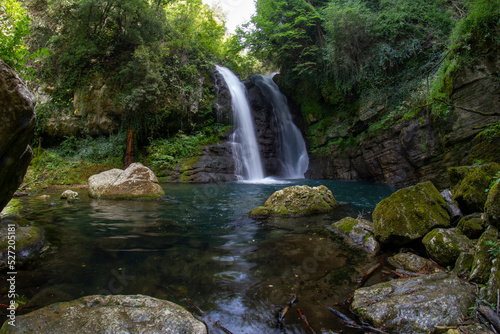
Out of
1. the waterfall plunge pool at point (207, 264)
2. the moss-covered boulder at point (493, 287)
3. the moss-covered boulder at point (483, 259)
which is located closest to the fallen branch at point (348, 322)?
the waterfall plunge pool at point (207, 264)

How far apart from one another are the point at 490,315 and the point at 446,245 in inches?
51.7

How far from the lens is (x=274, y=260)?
140 inches

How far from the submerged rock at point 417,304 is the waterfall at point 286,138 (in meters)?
14.5

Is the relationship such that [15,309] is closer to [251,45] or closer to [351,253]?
[351,253]

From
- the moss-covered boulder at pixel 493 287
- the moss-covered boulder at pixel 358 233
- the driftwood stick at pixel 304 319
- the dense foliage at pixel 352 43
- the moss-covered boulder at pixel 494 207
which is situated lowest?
the driftwood stick at pixel 304 319

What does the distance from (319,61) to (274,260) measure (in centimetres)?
1495

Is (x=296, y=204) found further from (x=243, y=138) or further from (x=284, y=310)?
(x=243, y=138)

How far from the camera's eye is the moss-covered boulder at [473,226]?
10.0ft

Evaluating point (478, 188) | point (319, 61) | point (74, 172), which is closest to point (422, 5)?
point (319, 61)

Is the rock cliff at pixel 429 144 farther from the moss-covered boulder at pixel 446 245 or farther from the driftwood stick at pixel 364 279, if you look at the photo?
the driftwood stick at pixel 364 279

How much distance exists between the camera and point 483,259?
7.86 feet

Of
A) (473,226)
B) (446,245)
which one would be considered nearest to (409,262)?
(446,245)

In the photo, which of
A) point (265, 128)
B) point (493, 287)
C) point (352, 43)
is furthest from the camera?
point (265, 128)

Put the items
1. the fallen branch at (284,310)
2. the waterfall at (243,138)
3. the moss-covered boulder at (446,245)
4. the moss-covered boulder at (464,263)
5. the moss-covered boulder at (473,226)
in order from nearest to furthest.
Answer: the fallen branch at (284,310) → the moss-covered boulder at (464,263) → the moss-covered boulder at (446,245) → the moss-covered boulder at (473,226) → the waterfall at (243,138)
